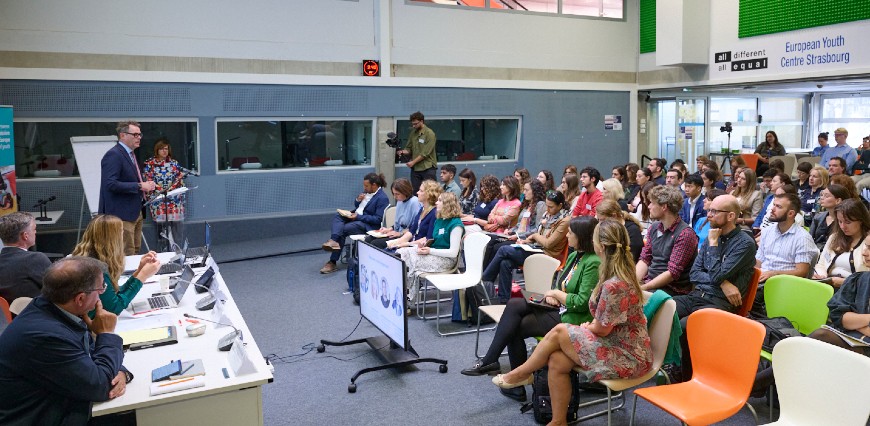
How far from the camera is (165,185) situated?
8984 mm

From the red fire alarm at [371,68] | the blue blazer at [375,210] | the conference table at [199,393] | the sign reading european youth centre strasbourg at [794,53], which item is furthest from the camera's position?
the red fire alarm at [371,68]

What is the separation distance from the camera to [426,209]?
22.7 ft

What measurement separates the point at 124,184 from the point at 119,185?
0.05 meters

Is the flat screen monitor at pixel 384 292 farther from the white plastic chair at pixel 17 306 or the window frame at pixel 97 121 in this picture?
the window frame at pixel 97 121

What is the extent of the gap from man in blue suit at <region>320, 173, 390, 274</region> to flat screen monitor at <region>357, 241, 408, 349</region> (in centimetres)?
287

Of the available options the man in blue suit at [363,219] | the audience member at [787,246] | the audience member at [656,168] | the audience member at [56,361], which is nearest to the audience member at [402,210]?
the man in blue suit at [363,219]

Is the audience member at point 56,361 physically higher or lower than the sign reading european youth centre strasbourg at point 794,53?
lower

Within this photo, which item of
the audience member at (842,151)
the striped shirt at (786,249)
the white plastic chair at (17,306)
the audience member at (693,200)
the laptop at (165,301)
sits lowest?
the laptop at (165,301)

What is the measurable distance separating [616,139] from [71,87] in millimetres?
9164

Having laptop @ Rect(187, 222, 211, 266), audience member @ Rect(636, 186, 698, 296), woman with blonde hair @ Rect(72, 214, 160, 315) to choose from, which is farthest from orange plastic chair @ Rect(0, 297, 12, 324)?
audience member @ Rect(636, 186, 698, 296)

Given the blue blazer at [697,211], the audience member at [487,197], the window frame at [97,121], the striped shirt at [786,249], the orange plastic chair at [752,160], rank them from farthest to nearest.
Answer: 1. the orange plastic chair at [752,160]
2. the window frame at [97,121]
3. the audience member at [487,197]
4. the blue blazer at [697,211]
5. the striped shirt at [786,249]

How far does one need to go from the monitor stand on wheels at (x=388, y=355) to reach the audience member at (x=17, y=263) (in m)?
2.03

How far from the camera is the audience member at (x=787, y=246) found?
496 centimetres

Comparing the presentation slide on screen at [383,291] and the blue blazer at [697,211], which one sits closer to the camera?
the presentation slide on screen at [383,291]
